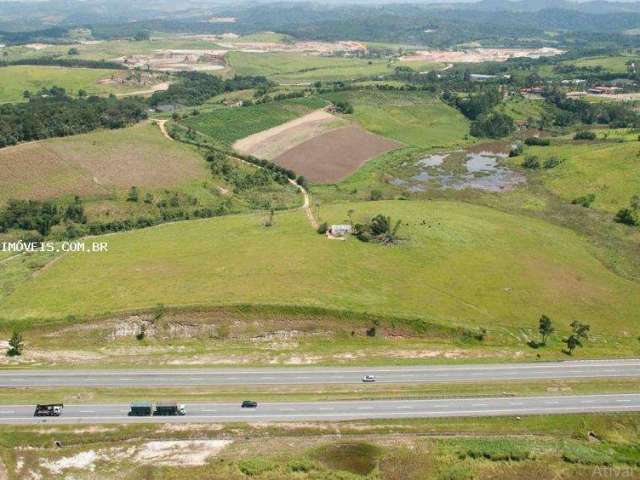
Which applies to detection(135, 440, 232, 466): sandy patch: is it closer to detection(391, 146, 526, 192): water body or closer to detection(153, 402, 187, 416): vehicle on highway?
detection(153, 402, 187, 416): vehicle on highway

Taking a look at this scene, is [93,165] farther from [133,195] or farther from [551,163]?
[551,163]

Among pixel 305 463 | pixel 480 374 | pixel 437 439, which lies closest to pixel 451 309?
pixel 480 374

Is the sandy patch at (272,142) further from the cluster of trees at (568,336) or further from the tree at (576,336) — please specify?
the tree at (576,336)

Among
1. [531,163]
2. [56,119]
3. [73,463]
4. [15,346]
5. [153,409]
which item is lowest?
[73,463]

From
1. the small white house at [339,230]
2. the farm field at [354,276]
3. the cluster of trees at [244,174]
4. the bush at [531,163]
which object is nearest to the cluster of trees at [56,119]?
the cluster of trees at [244,174]

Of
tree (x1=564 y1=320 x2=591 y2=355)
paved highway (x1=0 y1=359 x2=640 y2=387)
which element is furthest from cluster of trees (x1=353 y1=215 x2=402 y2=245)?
tree (x1=564 y1=320 x2=591 y2=355)

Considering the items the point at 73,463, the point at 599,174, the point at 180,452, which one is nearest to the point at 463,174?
the point at 599,174
